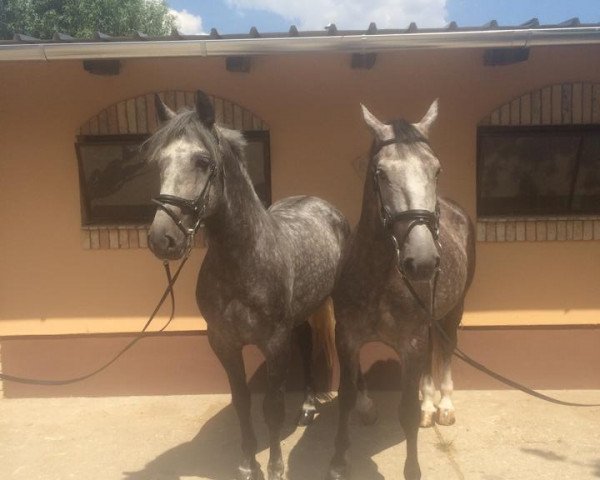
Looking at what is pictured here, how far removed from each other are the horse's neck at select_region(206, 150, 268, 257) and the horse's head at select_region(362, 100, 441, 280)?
0.79m

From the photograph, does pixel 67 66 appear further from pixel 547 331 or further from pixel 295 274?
pixel 547 331

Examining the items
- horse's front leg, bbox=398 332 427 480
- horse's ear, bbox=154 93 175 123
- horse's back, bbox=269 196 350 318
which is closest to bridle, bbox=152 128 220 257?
horse's ear, bbox=154 93 175 123

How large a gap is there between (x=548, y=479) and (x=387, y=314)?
150 centimetres

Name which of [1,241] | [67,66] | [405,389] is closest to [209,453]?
[405,389]

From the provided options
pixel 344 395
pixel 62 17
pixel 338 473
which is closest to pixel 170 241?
pixel 344 395

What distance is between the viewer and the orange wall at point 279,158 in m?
4.34

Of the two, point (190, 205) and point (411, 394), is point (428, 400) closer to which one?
point (411, 394)

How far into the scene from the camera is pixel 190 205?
8.23ft

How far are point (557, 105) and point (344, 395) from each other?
3.14m

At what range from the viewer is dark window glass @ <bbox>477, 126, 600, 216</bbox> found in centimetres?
431

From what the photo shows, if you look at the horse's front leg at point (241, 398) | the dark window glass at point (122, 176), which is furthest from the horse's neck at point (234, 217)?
the dark window glass at point (122, 176)

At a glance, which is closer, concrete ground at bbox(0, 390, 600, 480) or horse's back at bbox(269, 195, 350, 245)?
concrete ground at bbox(0, 390, 600, 480)

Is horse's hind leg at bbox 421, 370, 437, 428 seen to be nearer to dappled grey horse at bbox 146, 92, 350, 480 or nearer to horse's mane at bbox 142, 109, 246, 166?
dappled grey horse at bbox 146, 92, 350, 480

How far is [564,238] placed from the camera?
14.5ft
